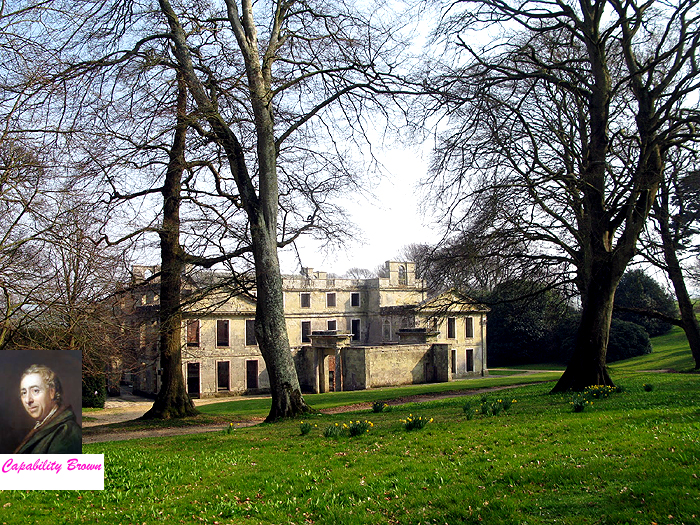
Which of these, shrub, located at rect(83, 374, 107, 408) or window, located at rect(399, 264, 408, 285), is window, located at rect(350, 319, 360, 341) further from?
shrub, located at rect(83, 374, 107, 408)

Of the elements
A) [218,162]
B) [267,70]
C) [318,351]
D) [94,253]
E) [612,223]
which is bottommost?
[318,351]

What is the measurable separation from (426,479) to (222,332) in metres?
38.6

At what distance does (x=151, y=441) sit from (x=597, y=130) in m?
12.1

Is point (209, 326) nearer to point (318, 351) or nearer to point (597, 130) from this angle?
point (318, 351)

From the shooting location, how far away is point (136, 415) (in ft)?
92.1

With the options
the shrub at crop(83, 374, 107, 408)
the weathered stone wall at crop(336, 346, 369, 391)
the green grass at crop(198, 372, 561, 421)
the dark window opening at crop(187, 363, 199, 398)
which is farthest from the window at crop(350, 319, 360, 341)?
the shrub at crop(83, 374, 107, 408)

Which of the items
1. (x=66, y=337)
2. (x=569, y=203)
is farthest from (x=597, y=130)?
(x=66, y=337)

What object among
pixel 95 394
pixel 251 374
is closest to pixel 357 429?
pixel 95 394

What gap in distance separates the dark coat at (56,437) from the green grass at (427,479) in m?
0.76

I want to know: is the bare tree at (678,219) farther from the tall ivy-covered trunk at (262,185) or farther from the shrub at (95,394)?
the shrub at (95,394)

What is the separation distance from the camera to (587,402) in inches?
412

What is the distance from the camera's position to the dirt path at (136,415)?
14.2 meters

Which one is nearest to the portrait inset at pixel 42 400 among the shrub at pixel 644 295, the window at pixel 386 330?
the shrub at pixel 644 295

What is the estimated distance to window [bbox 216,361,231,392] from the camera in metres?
42.4
